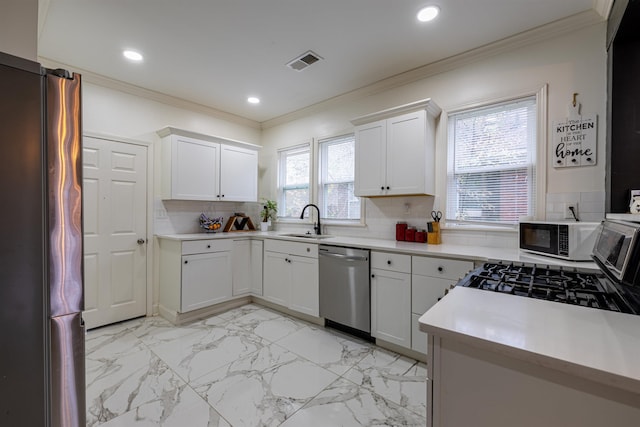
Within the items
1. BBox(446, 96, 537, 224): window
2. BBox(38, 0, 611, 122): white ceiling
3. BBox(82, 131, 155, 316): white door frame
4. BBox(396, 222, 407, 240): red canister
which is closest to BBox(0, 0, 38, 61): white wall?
BBox(38, 0, 611, 122): white ceiling

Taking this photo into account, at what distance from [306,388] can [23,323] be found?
5.50 ft

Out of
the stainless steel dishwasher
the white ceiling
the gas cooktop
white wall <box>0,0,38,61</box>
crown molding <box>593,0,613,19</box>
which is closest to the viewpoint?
the gas cooktop

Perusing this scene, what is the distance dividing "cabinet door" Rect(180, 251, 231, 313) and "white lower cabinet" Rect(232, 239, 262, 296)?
4.2 inches

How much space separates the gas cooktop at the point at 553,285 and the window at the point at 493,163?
3.37 feet

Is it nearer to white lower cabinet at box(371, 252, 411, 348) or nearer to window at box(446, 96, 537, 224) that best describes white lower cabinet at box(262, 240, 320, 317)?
white lower cabinet at box(371, 252, 411, 348)


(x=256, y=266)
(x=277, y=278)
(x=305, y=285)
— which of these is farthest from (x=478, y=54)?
(x=256, y=266)

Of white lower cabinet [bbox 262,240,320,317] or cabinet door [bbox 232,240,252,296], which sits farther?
cabinet door [bbox 232,240,252,296]

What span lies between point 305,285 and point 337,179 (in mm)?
1475

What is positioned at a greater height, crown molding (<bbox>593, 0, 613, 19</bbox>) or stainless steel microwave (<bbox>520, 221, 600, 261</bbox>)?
crown molding (<bbox>593, 0, 613, 19</bbox>)

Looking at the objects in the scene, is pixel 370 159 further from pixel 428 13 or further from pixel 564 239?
pixel 564 239

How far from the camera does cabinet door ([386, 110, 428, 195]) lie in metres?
2.72

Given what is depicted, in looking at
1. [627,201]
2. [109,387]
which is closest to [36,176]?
[109,387]

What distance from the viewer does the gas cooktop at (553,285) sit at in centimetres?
110

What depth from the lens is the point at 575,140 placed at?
219cm
